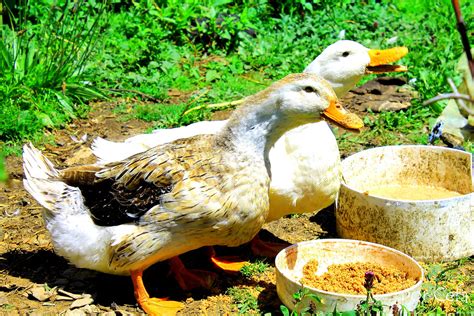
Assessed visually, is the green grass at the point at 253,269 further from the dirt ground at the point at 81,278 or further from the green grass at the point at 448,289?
the green grass at the point at 448,289

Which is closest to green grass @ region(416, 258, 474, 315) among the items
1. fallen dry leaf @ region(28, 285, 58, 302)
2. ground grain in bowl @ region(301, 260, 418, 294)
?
ground grain in bowl @ region(301, 260, 418, 294)

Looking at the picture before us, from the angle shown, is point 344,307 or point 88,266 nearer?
point 344,307

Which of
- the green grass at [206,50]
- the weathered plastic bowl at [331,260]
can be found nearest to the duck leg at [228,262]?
the weathered plastic bowl at [331,260]

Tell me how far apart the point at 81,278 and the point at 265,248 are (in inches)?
50.1

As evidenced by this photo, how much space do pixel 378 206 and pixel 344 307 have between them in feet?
3.61

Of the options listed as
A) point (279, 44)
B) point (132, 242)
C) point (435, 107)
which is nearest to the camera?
point (132, 242)

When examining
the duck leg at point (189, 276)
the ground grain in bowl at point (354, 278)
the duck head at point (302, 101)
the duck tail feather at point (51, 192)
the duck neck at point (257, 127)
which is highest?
the duck head at point (302, 101)

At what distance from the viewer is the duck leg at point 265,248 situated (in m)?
4.70

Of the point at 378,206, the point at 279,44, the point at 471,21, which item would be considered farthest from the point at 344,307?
the point at 471,21

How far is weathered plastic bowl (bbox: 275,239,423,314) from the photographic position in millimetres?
3533

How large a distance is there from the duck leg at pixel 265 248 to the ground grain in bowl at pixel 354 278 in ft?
1.85

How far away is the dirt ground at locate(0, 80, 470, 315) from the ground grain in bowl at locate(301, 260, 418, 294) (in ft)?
0.95

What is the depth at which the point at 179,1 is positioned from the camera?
8.11 meters

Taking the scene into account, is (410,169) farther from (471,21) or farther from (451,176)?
(471,21)
